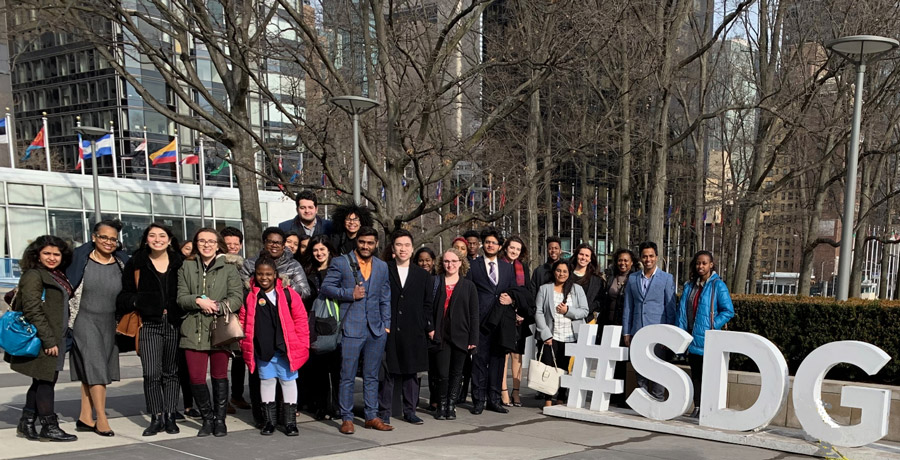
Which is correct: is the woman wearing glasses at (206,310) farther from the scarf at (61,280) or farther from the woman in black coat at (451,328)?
the woman in black coat at (451,328)

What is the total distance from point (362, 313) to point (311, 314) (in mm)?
502

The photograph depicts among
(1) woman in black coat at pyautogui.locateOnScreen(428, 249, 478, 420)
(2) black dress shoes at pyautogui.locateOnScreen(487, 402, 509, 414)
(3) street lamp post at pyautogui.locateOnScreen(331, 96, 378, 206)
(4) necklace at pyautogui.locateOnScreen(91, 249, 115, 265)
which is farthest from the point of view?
(3) street lamp post at pyautogui.locateOnScreen(331, 96, 378, 206)

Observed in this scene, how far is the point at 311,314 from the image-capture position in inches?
279

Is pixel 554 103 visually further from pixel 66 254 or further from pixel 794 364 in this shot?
pixel 66 254

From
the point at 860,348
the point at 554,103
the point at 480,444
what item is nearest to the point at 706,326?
the point at 860,348

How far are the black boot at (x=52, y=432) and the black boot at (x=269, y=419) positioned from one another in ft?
5.04

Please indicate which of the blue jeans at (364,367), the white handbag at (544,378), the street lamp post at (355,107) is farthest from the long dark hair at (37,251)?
the street lamp post at (355,107)

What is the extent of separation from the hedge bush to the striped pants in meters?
5.82

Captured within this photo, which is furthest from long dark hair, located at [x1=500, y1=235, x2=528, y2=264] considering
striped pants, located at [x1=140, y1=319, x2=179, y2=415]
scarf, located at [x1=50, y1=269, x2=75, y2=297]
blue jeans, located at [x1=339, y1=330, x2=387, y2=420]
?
scarf, located at [x1=50, y1=269, x2=75, y2=297]

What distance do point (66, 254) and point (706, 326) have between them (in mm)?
6074

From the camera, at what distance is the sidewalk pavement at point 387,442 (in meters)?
6.07

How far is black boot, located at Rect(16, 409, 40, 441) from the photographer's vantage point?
6.30 meters

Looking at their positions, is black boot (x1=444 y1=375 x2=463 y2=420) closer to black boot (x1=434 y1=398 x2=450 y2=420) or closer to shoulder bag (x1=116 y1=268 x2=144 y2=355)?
black boot (x1=434 y1=398 x2=450 y2=420)

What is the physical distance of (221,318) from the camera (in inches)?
254
